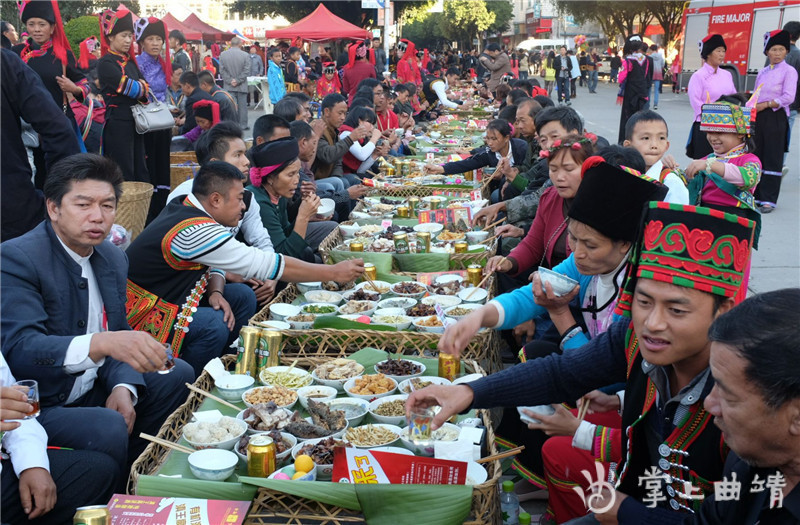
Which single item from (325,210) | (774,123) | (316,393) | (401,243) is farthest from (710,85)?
(316,393)

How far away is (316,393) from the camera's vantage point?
9.18 feet

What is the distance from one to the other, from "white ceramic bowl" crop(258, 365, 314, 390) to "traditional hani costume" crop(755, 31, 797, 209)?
281 inches

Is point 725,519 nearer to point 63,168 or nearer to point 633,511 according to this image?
point 633,511

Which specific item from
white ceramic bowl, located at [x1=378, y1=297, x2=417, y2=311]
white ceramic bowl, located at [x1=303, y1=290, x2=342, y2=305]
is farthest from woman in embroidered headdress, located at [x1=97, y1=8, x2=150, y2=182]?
white ceramic bowl, located at [x1=378, y1=297, x2=417, y2=311]

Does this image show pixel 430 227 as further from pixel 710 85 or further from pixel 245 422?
pixel 710 85

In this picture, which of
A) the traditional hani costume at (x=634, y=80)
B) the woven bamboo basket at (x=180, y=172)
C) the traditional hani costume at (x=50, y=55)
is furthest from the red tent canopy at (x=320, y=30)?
the traditional hani costume at (x=50, y=55)

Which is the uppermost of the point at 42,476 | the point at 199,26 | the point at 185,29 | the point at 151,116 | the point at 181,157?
the point at 199,26

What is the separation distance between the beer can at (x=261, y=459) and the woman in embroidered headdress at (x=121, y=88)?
4879 mm

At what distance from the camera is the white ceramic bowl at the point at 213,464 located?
221cm

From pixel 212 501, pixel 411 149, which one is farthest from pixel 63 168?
pixel 411 149

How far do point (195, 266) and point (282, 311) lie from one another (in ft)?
1.74

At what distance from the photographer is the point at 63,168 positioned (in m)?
2.86

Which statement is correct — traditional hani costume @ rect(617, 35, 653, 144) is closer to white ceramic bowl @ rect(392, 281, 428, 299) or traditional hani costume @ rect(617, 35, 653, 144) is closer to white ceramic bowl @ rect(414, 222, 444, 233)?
white ceramic bowl @ rect(414, 222, 444, 233)

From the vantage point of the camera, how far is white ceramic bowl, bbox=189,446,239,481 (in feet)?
7.23
